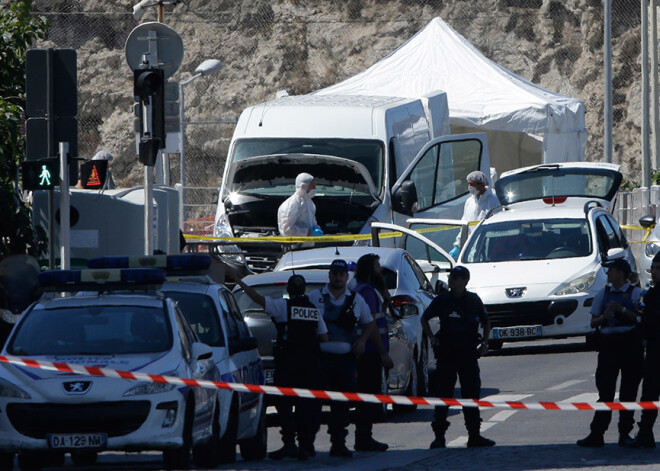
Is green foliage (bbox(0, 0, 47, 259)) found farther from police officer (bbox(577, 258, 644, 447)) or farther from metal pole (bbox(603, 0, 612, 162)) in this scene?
metal pole (bbox(603, 0, 612, 162))

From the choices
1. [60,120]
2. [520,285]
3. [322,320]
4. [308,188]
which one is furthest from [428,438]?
[308,188]

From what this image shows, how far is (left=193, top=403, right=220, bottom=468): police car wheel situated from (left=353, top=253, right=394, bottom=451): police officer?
1478mm

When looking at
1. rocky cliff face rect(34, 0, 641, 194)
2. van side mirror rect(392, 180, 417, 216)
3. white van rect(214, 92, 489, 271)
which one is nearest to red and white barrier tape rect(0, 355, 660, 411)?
van side mirror rect(392, 180, 417, 216)

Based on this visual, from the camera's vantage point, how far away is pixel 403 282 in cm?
1530

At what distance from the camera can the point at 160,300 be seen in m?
11.2

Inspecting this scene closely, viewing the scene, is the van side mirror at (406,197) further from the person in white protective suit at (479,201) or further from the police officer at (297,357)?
the police officer at (297,357)

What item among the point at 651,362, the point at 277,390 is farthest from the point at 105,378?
the point at 651,362

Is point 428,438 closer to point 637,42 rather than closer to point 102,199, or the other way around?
point 102,199

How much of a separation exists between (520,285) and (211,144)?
29705 mm

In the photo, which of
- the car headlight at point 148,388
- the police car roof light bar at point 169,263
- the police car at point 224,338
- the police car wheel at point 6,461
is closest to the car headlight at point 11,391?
→ the police car wheel at point 6,461

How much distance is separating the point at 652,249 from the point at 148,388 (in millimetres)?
17015

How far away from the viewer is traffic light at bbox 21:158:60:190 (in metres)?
14.4

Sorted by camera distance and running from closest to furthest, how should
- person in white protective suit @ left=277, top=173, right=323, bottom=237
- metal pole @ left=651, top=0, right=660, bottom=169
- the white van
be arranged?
person in white protective suit @ left=277, top=173, right=323, bottom=237 < the white van < metal pole @ left=651, top=0, right=660, bottom=169

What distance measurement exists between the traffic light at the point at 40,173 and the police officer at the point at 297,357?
347cm
